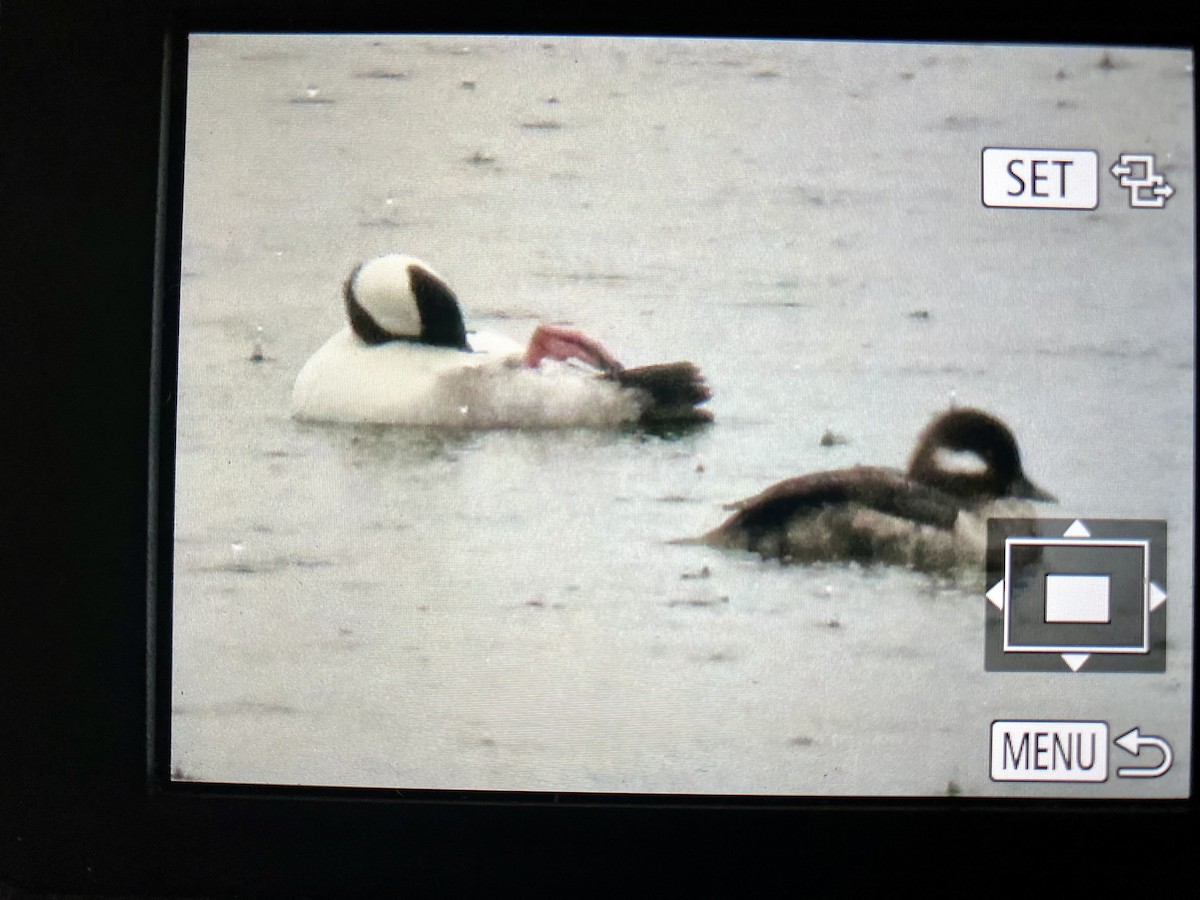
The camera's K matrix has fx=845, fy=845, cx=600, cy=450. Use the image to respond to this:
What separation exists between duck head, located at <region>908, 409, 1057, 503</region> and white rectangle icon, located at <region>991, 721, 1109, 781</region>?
0.53 feet

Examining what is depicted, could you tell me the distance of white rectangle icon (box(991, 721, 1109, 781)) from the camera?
1.97 ft

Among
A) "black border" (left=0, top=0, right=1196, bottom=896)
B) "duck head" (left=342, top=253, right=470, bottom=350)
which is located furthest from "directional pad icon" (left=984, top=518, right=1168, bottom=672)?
"duck head" (left=342, top=253, right=470, bottom=350)

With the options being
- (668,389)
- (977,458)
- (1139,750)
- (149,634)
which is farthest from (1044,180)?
(149,634)

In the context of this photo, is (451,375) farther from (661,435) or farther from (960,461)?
(960,461)

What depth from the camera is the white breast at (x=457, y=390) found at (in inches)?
23.9

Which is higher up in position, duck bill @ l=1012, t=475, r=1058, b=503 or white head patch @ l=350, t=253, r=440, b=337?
white head patch @ l=350, t=253, r=440, b=337

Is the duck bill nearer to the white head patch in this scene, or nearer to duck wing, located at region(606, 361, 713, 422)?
duck wing, located at region(606, 361, 713, 422)

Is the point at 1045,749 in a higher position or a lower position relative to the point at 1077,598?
lower

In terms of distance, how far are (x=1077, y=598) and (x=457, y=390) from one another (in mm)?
466

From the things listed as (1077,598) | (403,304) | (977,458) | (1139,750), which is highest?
(403,304)

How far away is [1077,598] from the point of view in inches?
23.6

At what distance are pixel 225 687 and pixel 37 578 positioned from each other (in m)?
0.16

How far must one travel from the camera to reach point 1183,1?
0.61 metres

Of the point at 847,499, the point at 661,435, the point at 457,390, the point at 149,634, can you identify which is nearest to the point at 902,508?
the point at 847,499
